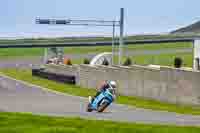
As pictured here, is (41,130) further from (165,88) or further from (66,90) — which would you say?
(66,90)

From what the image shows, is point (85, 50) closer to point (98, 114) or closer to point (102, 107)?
point (102, 107)

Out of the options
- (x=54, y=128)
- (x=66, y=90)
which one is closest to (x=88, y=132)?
(x=54, y=128)

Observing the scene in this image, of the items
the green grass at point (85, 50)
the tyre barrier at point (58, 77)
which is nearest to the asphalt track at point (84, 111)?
the tyre barrier at point (58, 77)

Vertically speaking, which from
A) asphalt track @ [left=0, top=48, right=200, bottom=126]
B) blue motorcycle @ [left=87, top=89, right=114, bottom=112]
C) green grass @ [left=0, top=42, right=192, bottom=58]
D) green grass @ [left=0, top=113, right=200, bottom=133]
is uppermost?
green grass @ [left=0, top=113, right=200, bottom=133]

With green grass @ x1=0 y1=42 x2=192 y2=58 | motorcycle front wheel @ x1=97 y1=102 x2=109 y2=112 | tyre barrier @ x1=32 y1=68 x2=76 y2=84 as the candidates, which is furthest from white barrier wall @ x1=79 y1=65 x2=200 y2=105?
green grass @ x1=0 y1=42 x2=192 y2=58

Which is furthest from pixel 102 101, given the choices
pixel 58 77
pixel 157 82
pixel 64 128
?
pixel 58 77

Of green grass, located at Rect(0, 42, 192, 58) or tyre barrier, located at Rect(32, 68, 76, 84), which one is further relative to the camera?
green grass, located at Rect(0, 42, 192, 58)

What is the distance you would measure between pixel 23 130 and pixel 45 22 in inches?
2415

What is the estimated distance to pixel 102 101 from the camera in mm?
23531

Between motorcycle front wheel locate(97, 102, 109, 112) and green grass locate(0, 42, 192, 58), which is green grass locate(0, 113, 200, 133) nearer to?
motorcycle front wheel locate(97, 102, 109, 112)

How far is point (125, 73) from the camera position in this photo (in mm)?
37812

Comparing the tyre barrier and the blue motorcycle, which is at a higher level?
the blue motorcycle

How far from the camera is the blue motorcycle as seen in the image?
23500 millimetres

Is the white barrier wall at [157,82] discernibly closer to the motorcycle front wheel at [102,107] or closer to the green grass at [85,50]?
the motorcycle front wheel at [102,107]
